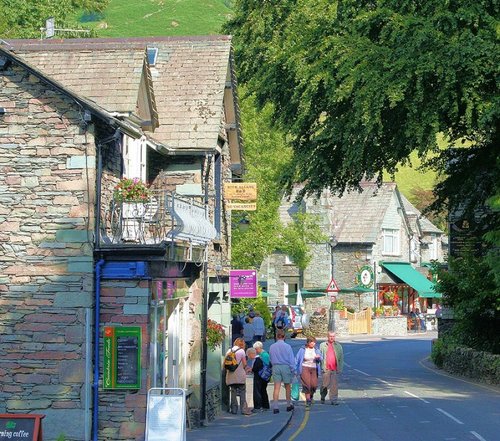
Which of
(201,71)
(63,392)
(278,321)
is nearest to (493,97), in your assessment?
(201,71)

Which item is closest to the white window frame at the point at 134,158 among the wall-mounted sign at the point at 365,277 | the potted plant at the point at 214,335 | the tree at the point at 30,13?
the potted plant at the point at 214,335

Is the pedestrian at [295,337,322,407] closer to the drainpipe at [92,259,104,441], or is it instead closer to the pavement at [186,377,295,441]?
the pavement at [186,377,295,441]

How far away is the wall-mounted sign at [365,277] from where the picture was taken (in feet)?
240

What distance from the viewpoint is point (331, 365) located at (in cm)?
2897

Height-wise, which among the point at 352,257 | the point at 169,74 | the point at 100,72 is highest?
the point at 352,257

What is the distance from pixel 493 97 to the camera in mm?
26797

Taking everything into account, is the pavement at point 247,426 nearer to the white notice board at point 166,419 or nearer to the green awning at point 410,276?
the white notice board at point 166,419

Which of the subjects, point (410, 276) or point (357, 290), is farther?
point (410, 276)

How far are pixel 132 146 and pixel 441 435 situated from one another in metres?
8.54

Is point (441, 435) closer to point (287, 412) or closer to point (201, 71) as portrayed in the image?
point (287, 412)

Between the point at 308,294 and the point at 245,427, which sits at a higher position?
the point at 308,294

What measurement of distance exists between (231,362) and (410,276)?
5418 centimetres

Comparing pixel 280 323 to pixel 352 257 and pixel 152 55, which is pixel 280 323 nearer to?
pixel 152 55

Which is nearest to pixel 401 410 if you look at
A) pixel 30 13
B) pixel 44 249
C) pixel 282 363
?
pixel 282 363
